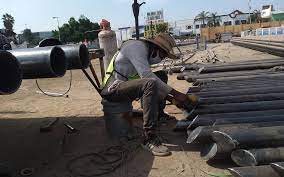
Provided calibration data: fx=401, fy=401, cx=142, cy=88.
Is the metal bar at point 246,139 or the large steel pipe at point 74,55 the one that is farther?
the large steel pipe at point 74,55

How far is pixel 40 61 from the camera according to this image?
430 centimetres

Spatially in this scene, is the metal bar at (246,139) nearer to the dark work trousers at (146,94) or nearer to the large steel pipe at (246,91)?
the dark work trousers at (146,94)

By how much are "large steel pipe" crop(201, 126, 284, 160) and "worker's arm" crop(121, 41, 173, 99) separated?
1152mm

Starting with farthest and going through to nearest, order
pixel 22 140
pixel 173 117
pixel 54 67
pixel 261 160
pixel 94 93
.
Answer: pixel 94 93, pixel 173 117, pixel 22 140, pixel 54 67, pixel 261 160

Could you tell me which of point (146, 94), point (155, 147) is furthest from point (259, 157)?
point (146, 94)

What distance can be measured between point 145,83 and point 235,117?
1148 mm

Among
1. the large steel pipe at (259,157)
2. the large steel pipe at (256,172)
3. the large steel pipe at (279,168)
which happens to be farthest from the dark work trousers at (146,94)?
the large steel pipe at (279,168)

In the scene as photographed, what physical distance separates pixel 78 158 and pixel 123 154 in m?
0.55

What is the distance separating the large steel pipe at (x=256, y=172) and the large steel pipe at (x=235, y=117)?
1.27 m

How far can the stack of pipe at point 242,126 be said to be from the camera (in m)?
3.53

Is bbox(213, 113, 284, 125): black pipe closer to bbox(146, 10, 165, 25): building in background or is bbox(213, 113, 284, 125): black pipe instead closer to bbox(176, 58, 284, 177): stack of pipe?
bbox(176, 58, 284, 177): stack of pipe

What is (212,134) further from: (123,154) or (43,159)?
(43,159)

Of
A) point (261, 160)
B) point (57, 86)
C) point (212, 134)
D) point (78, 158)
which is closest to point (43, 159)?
point (78, 158)

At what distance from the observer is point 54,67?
4.49 m
